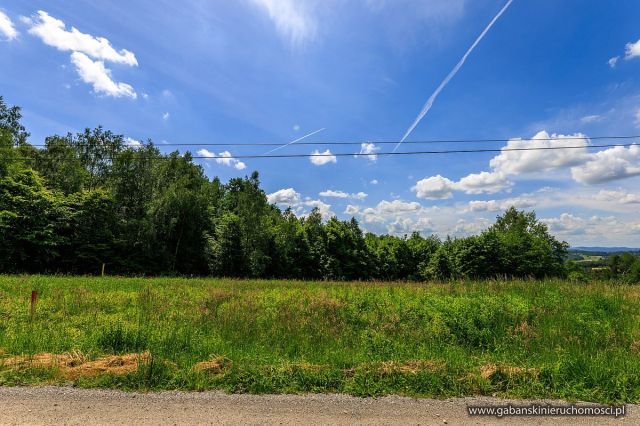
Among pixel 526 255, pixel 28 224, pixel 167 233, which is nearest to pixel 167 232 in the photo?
pixel 167 233

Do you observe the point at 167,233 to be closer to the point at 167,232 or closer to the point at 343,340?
the point at 167,232

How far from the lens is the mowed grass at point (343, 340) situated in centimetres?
530

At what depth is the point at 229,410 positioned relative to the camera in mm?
4531

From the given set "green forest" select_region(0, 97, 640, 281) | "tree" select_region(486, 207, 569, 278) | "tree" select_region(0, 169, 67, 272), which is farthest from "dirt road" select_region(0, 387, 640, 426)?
"tree" select_region(486, 207, 569, 278)

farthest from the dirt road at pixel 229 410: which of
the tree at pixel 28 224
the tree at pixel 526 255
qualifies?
the tree at pixel 526 255

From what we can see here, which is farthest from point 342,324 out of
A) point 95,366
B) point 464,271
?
point 464,271

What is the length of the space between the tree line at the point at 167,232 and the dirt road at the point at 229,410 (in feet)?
65.8

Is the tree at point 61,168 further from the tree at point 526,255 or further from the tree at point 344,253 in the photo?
the tree at point 526,255

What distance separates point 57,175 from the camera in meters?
38.3

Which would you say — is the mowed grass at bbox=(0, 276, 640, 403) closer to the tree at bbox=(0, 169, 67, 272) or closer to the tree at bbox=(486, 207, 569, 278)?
the tree at bbox=(0, 169, 67, 272)

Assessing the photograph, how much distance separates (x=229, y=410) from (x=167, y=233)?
3813cm

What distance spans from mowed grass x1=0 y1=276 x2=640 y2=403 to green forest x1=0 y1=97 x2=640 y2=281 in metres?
9.82

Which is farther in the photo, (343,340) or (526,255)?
(526,255)

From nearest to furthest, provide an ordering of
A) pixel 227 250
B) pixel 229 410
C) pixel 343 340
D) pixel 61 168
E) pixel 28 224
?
pixel 229 410, pixel 343 340, pixel 28 224, pixel 61 168, pixel 227 250
